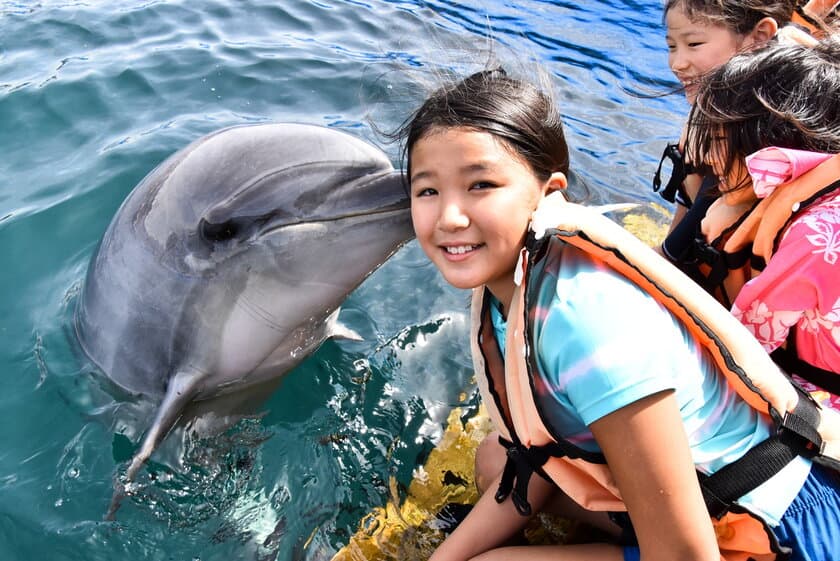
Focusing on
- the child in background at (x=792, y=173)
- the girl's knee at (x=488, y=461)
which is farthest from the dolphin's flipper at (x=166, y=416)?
the child in background at (x=792, y=173)

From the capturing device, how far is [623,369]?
2.26 meters

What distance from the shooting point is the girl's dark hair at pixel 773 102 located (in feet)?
10.6

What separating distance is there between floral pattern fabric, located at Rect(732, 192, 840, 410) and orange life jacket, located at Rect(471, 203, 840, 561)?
0.48m

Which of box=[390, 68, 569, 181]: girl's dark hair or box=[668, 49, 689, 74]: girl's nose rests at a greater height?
box=[390, 68, 569, 181]: girl's dark hair

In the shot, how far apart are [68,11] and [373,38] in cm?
378

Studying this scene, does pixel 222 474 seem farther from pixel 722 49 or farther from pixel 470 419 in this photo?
pixel 722 49

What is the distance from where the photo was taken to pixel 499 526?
129 inches

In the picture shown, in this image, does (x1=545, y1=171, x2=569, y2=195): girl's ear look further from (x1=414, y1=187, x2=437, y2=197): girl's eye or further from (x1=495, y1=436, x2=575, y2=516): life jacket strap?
(x1=495, y1=436, x2=575, y2=516): life jacket strap

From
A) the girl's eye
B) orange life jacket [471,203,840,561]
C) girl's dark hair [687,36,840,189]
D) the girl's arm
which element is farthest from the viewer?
girl's dark hair [687,36,840,189]

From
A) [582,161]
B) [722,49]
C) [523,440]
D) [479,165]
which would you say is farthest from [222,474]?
[582,161]

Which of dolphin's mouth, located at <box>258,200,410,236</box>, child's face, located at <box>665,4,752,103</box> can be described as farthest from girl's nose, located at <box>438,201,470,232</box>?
child's face, located at <box>665,4,752,103</box>

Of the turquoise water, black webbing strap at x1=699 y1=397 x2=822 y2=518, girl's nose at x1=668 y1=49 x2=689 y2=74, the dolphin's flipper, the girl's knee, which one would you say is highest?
girl's nose at x1=668 y1=49 x2=689 y2=74

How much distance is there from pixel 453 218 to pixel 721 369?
104cm

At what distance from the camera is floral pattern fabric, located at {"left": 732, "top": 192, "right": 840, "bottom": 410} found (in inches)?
118
